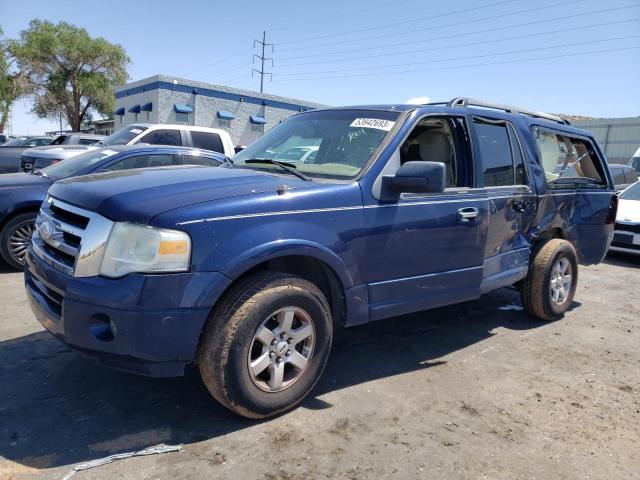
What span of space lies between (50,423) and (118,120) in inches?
1375

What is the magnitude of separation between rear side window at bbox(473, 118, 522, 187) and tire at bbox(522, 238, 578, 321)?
926 millimetres

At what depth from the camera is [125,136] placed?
1026 centimetres

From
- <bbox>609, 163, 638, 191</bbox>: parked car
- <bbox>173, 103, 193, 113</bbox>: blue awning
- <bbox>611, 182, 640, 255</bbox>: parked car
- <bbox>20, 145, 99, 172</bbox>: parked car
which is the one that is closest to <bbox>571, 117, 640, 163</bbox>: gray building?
<bbox>609, 163, 638, 191</bbox>: parked car

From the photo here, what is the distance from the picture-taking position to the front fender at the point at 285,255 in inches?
108

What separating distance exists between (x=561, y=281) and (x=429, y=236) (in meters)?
2.42

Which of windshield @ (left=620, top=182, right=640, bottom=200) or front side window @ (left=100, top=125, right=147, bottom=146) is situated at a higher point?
front side window @ (left=100, top=125, right=147, bottom=146)

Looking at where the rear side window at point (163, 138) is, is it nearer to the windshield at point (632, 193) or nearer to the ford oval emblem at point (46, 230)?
the ford oval emblem at point (46, 230)

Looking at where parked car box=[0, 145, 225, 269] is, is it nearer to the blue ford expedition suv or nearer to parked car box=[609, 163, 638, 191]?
the blue ford expedition suv

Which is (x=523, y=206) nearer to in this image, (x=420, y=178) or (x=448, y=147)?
(x=448, y=147)

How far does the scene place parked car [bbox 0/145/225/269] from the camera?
19.6 feet

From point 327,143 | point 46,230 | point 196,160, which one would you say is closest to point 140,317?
point 46,230

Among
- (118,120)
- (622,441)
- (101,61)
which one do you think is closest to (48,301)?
(622,441)

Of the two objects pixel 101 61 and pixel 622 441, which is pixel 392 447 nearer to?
pixel 622 441

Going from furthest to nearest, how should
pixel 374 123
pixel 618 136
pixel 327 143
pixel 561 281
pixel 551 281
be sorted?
pixel 618 136 < pixel 561 281 < pixel 551 281 < pixel 327 143 < pixel 374 123
